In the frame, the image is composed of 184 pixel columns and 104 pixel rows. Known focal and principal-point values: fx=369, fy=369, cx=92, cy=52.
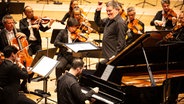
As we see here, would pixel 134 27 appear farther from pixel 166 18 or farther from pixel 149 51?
pixel 149 51

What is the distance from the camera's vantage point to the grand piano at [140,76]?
15.4ft

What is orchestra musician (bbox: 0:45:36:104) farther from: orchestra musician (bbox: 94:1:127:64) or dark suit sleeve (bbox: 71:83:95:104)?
orchestra musician (bbox: 94:1:127:64)

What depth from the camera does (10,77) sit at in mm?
5180

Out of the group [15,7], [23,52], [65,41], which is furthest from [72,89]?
[15,7]

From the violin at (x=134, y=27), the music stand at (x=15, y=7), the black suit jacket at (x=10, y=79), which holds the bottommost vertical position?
the black suit jacket at (x=10, y=79)

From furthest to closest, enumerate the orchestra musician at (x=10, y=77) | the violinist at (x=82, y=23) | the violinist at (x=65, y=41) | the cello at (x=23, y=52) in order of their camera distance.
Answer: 1. the violinist at (x=82, y=23)
2. the violinist at (x=65, y=41)
3. the cello at (x=23, y=52)
4. the orchestra musician at (x=10, y=77)

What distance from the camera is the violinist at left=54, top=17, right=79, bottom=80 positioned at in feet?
22.1

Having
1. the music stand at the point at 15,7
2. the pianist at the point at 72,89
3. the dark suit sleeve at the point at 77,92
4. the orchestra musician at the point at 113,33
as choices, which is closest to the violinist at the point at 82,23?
the orchestra musician at the point at 113,33

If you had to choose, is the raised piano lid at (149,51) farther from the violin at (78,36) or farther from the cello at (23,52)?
the violin at (78,36)

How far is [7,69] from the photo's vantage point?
511 cm

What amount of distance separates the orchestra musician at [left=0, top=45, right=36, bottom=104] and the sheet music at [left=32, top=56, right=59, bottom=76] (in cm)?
35

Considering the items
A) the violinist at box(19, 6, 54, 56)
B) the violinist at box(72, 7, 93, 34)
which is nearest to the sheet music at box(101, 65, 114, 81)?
the violinist at box(72, 7, 93, 34)

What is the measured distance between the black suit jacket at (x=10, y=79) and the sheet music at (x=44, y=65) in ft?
1.20

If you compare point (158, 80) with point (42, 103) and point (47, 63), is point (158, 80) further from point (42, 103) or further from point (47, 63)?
point (42, 103)
